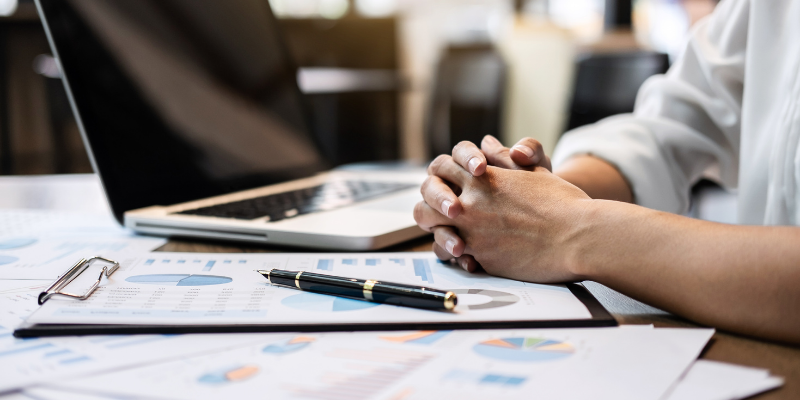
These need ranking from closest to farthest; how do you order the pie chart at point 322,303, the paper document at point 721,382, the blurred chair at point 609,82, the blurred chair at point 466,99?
the paper document at point 721,382, the pie chart at point 322,303, the blurred chair at point 609,82, the blurred chair at point 466,99

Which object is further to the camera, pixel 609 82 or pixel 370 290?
pixel 609 82

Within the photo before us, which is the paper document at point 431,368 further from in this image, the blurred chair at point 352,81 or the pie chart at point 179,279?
the blurred chair at point 352,81

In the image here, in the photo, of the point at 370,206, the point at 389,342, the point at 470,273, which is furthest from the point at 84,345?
the point at 370,206

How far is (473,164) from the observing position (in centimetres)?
49

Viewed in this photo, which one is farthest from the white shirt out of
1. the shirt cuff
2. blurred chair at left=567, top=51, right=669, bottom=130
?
blurred chair at left=567, top=51, right=669, bottom=130

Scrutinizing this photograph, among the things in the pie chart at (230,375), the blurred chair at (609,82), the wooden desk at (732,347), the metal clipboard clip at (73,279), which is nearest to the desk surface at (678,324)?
the wooden desk at (732,347)

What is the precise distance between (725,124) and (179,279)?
2.34 feet

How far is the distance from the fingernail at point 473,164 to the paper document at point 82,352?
24cm

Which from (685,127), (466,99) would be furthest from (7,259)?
(466,99)

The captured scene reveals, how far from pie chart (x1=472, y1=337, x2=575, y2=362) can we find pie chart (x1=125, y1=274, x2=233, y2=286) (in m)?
0.22

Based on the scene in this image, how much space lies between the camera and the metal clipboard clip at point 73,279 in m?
0.39

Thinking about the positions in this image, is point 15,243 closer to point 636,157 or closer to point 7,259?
point 7,259

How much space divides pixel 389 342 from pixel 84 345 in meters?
0.17

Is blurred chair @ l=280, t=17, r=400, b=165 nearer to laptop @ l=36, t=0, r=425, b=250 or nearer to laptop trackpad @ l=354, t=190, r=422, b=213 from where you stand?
laptop @ l=36, t=0, r=425, b=250
